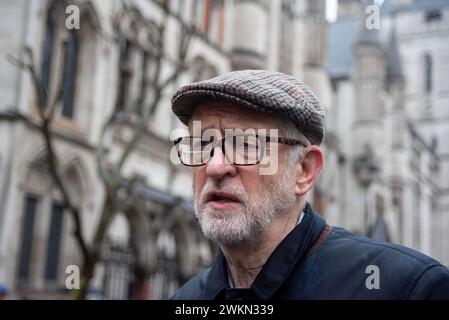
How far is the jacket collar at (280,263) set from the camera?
184 centimetres

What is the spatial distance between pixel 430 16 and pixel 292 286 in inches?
2022

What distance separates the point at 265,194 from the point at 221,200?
0.13 m

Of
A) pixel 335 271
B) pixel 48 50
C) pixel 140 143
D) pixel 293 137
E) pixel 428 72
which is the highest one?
pixel 428 72

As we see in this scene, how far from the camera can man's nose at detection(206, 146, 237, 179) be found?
1.87 m

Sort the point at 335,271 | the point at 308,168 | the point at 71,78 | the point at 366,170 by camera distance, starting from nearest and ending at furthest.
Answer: the point at 335,271
the point at 308,168
the point at 71,78
the point at 366,170

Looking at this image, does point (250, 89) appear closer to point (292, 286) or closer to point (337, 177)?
point (292, 286)

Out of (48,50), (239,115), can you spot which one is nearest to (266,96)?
(239,115)

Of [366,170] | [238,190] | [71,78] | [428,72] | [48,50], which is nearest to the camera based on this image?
[238,190]

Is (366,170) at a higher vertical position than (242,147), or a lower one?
higher

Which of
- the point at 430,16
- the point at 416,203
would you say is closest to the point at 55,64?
the point at 416,203

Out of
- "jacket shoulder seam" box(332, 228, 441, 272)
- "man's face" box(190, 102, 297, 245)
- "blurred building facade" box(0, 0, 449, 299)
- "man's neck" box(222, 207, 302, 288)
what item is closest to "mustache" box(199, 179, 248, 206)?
"man's face" box(190, 102, 297, 245)

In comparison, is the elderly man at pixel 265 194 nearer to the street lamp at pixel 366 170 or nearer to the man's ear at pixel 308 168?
the man's ear at pixel 308 168

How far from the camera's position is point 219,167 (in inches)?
73.7

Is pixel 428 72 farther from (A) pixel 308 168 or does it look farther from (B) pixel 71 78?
(A) pixel 308 168
